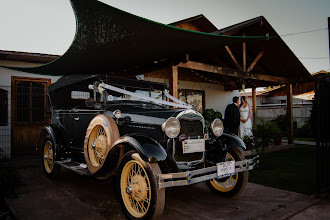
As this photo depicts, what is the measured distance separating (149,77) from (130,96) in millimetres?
5205

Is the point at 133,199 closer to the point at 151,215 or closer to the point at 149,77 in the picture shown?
the point at 151,215

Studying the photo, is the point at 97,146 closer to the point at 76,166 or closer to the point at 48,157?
the point at 76,166

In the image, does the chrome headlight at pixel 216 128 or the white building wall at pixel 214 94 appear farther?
the white building wall at pixel 214 94

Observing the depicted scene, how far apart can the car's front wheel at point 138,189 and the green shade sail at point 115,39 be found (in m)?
1.73

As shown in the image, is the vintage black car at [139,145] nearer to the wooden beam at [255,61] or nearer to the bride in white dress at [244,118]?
the bride in white dress at [244,118]

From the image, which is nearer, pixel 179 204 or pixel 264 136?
pixel 179 204

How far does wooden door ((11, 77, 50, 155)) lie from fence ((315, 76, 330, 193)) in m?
7.25

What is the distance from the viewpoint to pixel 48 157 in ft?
15.4

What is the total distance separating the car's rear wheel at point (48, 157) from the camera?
14.7 feet

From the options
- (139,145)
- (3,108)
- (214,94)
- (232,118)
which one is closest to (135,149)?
(139,145)

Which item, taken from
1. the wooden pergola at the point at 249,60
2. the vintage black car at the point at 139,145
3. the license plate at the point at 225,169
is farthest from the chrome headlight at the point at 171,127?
the wooden pergola at the point at 249,60

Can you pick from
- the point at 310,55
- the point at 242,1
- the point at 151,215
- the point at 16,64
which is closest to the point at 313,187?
the point at 151,215

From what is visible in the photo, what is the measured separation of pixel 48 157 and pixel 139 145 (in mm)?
3096

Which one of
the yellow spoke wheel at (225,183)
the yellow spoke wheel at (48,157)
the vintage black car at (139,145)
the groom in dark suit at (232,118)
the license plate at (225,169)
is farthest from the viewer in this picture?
the groom in dark suit at (232,118)
